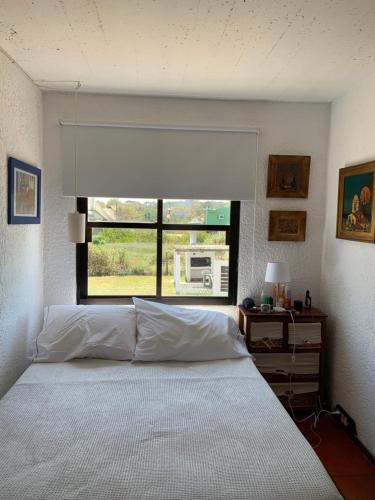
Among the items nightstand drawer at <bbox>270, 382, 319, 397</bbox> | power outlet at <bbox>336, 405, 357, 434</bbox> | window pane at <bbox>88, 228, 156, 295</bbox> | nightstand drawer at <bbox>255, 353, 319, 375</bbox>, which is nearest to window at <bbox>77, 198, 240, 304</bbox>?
window pane at <bbox>88, 228, 156, 295</bbox>

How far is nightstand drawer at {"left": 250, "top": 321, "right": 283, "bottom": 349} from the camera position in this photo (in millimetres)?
2697

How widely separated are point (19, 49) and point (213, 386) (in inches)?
86.6

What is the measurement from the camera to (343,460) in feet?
7.47

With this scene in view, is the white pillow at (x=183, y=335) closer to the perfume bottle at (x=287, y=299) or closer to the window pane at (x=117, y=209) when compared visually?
the perfume bottle at (x=287, y=299)

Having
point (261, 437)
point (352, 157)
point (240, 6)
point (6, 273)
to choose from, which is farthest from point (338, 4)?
point (6, 273)

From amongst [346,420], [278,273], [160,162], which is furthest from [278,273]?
[160,162]

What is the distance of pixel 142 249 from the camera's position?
9.89 ft

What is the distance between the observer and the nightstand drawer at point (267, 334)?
2.70 metres

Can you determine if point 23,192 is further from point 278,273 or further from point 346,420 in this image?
point 346,420

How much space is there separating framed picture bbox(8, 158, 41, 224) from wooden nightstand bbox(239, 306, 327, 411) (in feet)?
5.59

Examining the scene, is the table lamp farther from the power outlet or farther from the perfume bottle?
the power outlet

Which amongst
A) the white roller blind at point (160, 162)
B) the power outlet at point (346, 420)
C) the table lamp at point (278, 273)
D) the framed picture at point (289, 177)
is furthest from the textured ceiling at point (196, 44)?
the power outlet at point (346, 420)

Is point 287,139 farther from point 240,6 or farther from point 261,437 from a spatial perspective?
point 261,437

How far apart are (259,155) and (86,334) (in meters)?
1.89
